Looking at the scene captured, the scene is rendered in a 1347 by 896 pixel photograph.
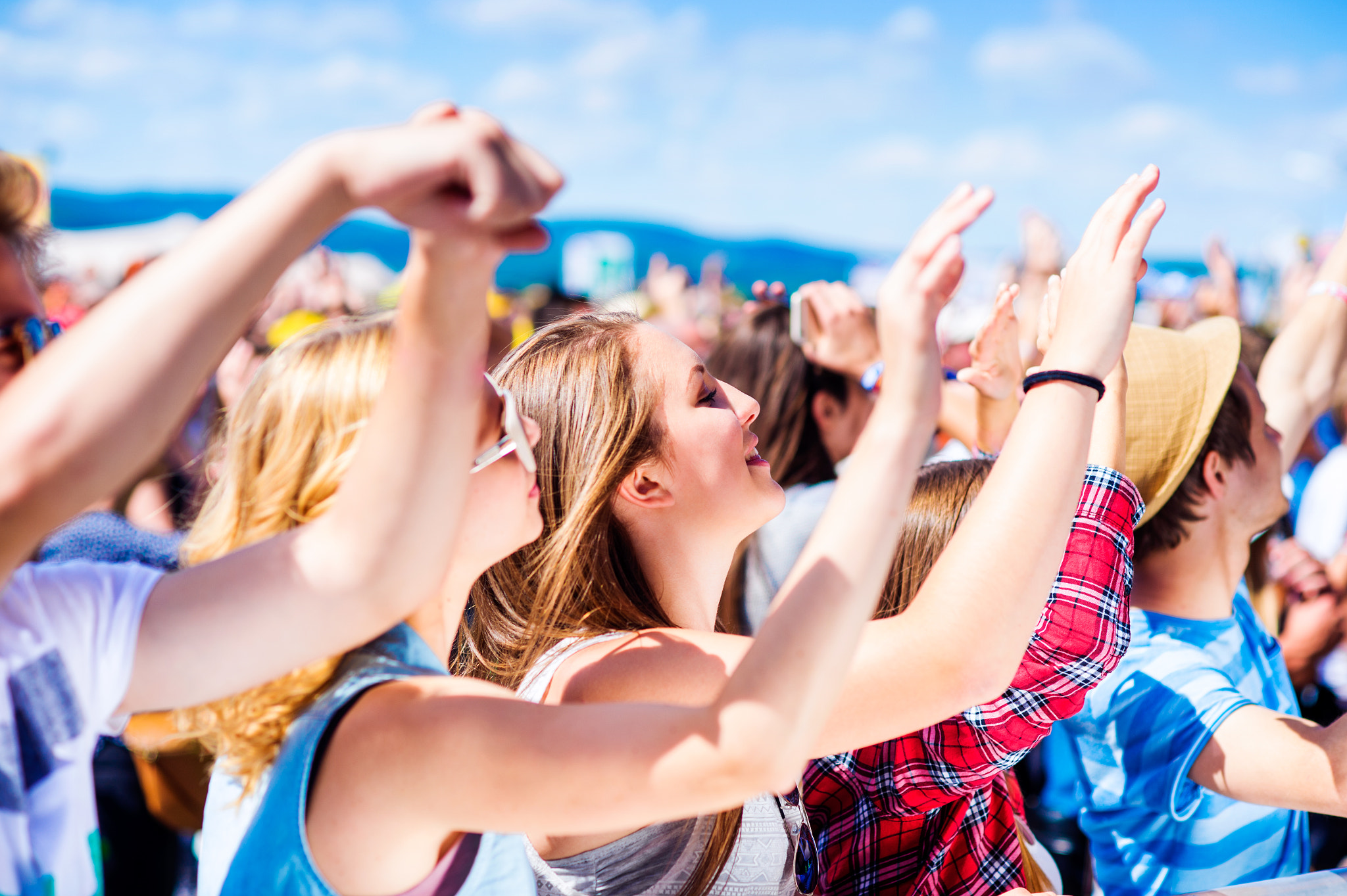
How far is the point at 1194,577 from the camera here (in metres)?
1.98

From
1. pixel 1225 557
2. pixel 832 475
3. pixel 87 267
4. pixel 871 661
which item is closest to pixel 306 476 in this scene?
pixel 871 661

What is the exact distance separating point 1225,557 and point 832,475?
Result: 1.60 m

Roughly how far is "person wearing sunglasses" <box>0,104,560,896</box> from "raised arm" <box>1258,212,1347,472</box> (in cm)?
252

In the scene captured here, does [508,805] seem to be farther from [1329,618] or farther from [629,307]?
[1329,618]

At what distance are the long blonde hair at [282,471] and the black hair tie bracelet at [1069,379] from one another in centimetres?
74

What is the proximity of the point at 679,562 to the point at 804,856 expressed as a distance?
1.74 ft

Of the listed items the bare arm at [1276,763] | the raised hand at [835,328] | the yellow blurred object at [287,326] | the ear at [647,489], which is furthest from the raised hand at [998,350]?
the yellow blurred object at [287,326]

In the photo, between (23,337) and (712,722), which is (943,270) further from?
(23,337)

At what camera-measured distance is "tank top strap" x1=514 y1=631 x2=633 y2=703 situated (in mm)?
1357

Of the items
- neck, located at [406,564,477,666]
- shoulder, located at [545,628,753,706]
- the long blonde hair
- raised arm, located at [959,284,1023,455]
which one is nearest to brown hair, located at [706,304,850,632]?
raised arm, located at [959,284,1023,455]

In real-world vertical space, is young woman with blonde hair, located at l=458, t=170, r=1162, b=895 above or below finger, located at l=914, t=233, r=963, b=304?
below

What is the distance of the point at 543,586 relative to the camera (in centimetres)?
153

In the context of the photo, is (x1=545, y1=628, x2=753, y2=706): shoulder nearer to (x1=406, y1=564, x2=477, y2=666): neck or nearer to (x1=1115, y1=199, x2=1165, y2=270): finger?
(x1=406, y1=564, x2=477, y2=666): neck

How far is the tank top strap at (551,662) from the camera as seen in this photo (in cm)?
136
